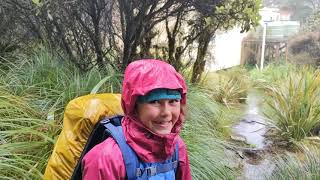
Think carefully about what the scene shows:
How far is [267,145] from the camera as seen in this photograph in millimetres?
6199

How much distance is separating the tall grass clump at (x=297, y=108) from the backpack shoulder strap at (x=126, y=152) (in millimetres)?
4570

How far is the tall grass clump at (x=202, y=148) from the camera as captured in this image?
365 cm

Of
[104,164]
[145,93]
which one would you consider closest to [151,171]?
[104,164]

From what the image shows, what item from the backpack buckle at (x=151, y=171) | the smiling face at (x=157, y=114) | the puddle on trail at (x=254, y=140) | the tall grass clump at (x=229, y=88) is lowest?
the puddle on trail at (x=254, y=140)

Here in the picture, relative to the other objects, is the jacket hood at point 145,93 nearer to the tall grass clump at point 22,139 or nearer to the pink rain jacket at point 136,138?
the pink rain jacket at point 136,138

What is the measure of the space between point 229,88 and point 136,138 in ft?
25.1

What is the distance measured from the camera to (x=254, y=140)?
652 centimetres

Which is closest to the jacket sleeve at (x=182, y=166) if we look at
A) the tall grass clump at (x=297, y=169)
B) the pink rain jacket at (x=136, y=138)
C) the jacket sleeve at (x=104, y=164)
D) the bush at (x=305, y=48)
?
the pink rain jacket at (x=136, y=138)

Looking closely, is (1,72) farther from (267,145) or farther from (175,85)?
(267,145)

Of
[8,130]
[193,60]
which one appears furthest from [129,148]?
[193,60]

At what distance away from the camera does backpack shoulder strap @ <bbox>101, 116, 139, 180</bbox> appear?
183 centimetres

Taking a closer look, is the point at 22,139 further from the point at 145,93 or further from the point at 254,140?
the point at 254,140

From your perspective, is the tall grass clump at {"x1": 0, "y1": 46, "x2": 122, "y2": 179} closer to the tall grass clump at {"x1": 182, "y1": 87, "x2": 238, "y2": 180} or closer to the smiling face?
the tall grass clump at {"x1": 182, "y1": 87, "x2": 238, "y2": 180}

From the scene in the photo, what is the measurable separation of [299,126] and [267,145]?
1.73 ft
